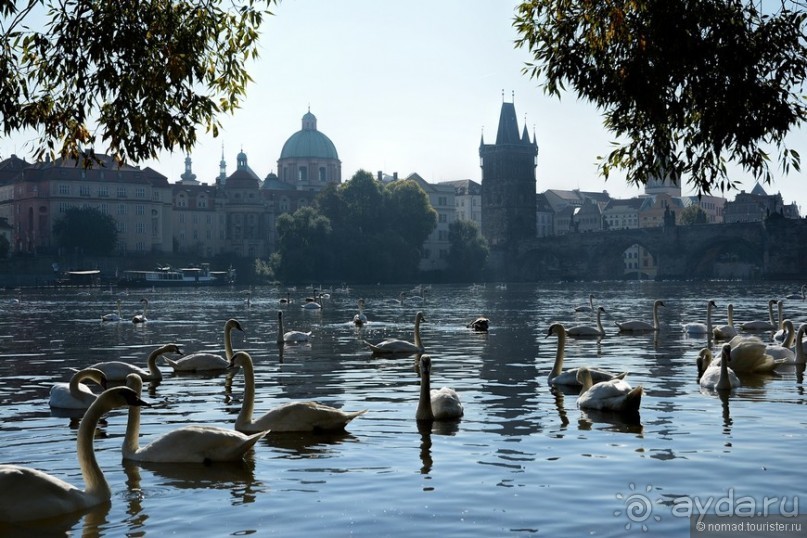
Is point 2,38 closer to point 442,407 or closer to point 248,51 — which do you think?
point 248,51

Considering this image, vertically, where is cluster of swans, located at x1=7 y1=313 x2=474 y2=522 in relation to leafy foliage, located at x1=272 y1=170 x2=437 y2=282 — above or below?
below

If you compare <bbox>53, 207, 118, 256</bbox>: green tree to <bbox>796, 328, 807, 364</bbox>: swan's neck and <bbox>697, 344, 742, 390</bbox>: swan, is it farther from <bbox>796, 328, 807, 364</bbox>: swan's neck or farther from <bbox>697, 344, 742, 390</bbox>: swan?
<bbox>697, 344, 742, 390</bbox>: swan

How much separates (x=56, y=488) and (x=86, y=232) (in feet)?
450

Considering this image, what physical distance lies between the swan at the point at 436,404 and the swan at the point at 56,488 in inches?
209

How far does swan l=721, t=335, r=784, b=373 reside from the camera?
67.3ft

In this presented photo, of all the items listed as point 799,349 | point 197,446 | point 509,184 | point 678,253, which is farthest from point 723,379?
point 509,184

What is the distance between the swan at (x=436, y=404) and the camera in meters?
14.9

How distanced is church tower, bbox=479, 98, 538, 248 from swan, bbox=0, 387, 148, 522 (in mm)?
166589

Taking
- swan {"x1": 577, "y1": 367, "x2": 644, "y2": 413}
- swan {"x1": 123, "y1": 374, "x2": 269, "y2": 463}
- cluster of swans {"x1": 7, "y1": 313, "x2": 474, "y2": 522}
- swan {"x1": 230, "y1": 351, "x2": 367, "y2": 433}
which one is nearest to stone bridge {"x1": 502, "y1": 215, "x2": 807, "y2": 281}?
swan {"x1": 577, "y1": 367, "x2": 644, "y2": 413}

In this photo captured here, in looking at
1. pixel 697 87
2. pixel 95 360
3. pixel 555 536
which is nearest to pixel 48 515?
pixel 555 536

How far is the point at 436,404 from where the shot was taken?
15203 mm

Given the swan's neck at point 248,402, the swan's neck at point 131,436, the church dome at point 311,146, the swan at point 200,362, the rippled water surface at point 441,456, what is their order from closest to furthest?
the rippled water surface at point 441,456
the swan's neck at point 131,436
the swan's neck at point 248,402
the swan at point 200,362
the church dome at point 311,146

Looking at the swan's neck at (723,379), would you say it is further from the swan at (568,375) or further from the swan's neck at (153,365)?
the swan's neck at (153,365)

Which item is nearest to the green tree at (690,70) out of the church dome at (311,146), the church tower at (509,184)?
the church tower at (509,184)
